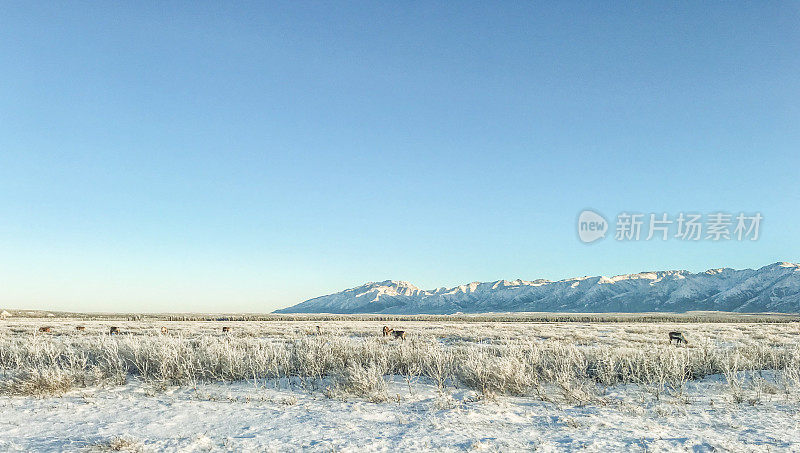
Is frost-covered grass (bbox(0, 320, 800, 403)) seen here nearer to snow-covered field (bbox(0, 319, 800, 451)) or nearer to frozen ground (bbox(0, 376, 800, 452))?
snow-covered field (bbox(0, 319, 800, 451))

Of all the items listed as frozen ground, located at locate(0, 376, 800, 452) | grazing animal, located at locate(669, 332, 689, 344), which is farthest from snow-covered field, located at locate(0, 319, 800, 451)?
grazing animal, located at locate(669, 332, 689, 344)

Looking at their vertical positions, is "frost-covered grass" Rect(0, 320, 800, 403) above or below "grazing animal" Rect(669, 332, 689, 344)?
above

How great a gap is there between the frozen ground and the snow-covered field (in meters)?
0.03

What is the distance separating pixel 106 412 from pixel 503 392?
5.84m

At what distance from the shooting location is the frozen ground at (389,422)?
17.9ft

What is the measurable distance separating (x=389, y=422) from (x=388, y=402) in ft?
3.58

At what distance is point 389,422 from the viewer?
638 centimetres

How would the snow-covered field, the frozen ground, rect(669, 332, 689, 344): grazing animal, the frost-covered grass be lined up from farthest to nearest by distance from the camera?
rect(669, 332, 689, 344): grazing animal → the frost-covered grass → the snow-covered field → the frozen ground

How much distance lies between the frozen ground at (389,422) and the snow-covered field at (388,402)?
0.09 ft

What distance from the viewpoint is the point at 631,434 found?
583cm

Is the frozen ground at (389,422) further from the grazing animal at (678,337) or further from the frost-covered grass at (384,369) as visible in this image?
the grazing animal at (678,337)

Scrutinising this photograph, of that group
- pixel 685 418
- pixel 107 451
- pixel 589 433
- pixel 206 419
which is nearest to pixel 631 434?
pixel 589 433

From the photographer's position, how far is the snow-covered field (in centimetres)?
560

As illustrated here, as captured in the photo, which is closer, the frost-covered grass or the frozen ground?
the frozen ground
